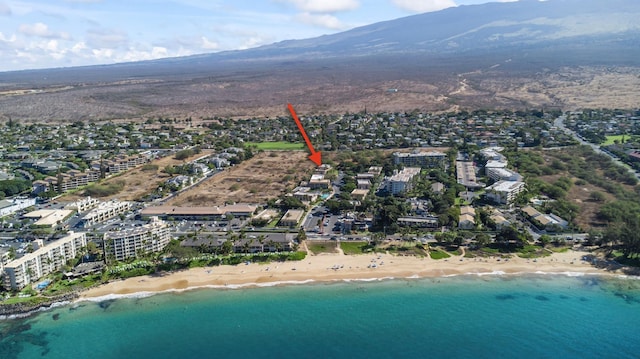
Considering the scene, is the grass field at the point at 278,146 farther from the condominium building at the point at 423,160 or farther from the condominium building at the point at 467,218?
the condominium building at the point at 467,218

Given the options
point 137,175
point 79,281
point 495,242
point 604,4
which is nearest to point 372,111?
point 137,175

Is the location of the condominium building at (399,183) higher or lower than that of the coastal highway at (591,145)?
higher

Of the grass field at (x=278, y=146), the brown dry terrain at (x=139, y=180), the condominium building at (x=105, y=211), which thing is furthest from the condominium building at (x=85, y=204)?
the grass field at (x=278, y=146)

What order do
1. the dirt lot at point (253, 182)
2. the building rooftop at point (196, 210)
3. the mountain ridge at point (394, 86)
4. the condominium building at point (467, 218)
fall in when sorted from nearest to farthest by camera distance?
the condominium building at point (467, 218)
the building rooftop at point (196, 210)
the dirt lot at point (253, 182)
the mountain ridge at point (394, 86)

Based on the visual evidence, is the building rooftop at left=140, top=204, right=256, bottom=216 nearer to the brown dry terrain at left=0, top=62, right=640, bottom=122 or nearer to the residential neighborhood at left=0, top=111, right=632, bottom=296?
the residential neighborhood at left=0, top=111, right=632, bottom=296

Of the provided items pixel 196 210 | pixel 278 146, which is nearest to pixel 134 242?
pixel 196 210

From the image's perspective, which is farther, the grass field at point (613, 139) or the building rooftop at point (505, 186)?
the grass field at point (613, 139)
